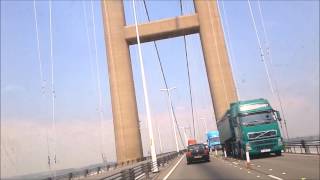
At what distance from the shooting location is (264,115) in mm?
31375

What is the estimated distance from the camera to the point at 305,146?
33.4 metres

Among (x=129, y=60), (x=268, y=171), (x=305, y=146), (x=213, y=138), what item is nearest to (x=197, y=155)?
(x=305, y=146)

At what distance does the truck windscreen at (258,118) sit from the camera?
102 feet

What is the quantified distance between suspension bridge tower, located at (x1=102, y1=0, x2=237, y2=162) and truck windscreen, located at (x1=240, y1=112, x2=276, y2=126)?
3069 centimetres

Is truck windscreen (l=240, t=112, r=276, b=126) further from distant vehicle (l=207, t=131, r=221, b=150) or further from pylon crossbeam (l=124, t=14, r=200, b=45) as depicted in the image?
distant vehicle (l=207, t=131, r=221, b=150)

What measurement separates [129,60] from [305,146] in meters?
39.3

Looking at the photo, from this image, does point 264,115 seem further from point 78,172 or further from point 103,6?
point 103,6

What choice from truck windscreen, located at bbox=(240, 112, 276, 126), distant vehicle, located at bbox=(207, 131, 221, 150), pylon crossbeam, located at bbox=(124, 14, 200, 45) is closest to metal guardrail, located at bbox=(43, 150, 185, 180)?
truck windscreen, located at bbox=(240, 112, 276, 126)


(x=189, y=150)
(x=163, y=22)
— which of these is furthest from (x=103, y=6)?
(x=189, y=150)

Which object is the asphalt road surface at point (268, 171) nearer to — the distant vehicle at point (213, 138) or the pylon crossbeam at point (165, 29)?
the pylon crossbeam at point (165, 29)

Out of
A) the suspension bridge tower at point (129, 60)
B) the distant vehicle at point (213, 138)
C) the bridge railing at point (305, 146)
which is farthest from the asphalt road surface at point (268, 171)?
the distant vehicle at point (213, 138)

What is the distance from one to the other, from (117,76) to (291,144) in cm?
3231

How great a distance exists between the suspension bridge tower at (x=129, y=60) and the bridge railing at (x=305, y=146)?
2251cm

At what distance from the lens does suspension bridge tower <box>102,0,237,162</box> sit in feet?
212
